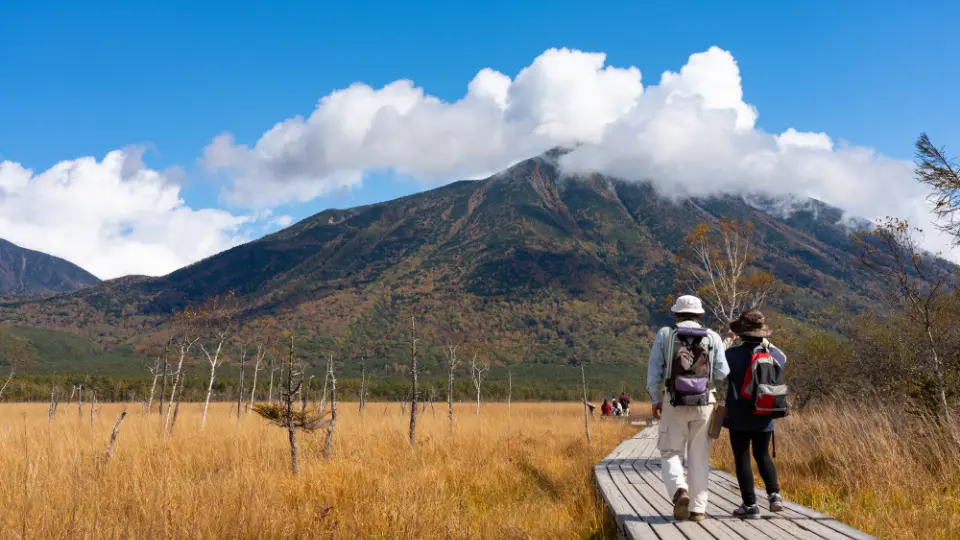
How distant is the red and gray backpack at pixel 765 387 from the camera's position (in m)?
4.86

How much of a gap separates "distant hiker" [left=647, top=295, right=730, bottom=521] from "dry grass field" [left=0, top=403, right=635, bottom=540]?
4.17 feet

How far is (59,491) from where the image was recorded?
17.7ft

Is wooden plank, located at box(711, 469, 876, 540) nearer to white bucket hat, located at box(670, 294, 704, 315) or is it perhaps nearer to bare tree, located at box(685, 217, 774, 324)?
white bucket hat, located at box(670, 294, 704, 315)

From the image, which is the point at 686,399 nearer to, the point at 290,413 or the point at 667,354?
the point at 667,354

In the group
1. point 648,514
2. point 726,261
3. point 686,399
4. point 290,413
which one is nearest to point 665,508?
point 648,514

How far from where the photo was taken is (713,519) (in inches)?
189

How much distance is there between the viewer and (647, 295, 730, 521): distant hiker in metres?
4.81

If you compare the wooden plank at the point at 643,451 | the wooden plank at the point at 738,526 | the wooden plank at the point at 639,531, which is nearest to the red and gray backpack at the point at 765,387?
the wooden plank at the point at 738,526

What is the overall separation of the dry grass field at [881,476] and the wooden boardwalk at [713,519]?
2.13 feet

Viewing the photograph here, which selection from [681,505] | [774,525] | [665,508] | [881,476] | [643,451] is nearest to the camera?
[774,525]

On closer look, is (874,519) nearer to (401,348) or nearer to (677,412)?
(677,412)

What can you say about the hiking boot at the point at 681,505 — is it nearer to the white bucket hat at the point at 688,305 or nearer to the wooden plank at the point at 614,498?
the wooden plank at the point at 614,498

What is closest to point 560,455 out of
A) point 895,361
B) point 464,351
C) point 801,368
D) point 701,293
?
point 895,361

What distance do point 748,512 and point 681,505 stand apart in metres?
0.57
